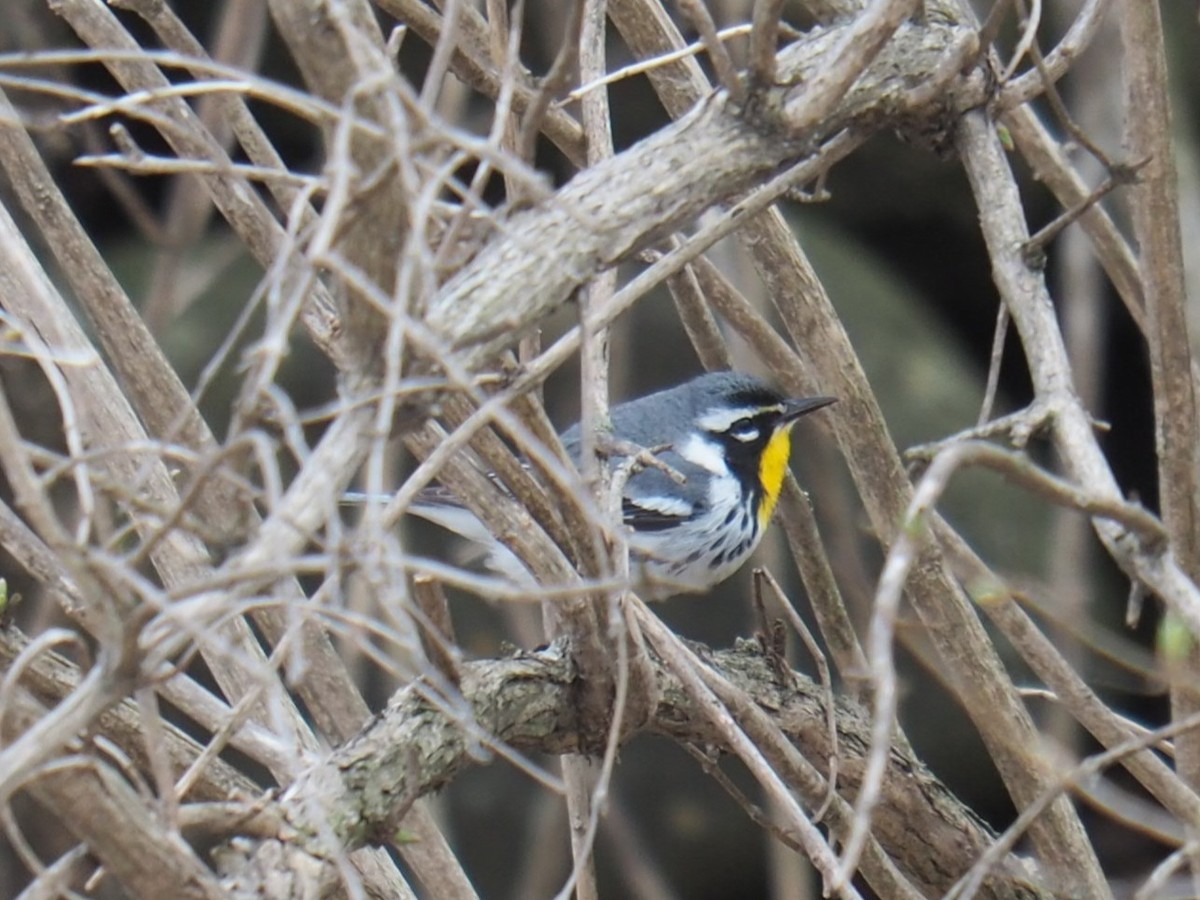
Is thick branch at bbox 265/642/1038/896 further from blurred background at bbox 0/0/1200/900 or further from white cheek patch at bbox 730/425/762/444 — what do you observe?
blurred background at bbox 0/0/1200/900

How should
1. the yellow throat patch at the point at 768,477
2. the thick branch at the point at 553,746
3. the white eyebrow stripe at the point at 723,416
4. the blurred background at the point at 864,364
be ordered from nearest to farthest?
1. the thick branch at the point at 553,746
2. the white eyebrow stripe at the point at 723,416
3. the yellow throat patch at the point at 768,477
4. the blurred background at the point at 864,364

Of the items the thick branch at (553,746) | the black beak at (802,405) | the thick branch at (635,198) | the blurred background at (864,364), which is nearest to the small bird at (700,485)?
the black beak at (802,405)

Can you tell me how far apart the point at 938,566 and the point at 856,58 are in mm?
1073

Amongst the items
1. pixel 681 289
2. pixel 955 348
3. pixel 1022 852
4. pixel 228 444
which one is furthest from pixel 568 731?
pixel 955 348

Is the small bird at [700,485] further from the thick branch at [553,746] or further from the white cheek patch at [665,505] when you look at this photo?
the thick branch at [553,746]

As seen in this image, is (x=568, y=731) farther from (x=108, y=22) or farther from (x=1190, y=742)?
(x=108, y=22)

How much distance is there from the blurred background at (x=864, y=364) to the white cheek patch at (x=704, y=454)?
21.5 inches

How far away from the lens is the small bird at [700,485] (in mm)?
4566

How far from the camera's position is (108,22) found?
269 cm

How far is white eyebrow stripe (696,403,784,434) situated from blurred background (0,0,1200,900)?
21.7 inches

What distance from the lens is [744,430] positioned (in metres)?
4.66

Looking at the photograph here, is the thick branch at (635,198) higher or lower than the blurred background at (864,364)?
higher

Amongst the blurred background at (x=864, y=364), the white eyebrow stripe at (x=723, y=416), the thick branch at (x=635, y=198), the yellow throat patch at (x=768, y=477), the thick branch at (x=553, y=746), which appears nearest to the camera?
the thick branch at (x=635, y=198)

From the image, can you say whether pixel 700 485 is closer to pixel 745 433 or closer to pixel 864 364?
pixel 745 433
